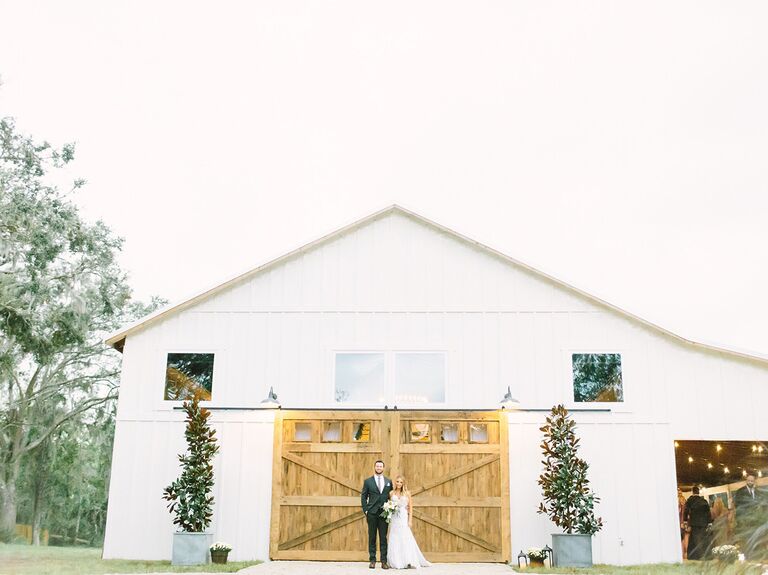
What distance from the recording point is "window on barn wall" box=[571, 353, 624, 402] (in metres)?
14.9

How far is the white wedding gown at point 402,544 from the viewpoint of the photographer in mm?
13203

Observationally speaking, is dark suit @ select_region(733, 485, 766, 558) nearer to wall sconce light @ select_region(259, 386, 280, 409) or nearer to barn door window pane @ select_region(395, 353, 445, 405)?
wall sconce light @ select_region(259, 386, 280, 409)

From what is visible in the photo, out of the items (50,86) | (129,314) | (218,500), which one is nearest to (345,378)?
(218,500)

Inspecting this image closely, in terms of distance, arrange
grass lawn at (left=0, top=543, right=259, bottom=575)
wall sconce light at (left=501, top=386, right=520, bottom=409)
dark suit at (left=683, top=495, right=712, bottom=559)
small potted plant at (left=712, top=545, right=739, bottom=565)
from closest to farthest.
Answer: small potted plant at (left=712, top=545, right=739, bottom=565) < grass lawn at (left=0, top=543, right=259, bottom=575) < wall sconce light at (left=501, top=386, right=520, bottom=409) < dark suit at (left=683, top=495, right=712, bottom=559)

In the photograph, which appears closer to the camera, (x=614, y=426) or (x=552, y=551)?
(x=552, y=551)

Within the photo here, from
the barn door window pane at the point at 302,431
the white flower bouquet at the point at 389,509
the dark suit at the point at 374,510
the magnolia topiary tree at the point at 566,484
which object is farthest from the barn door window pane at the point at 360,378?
the magnolia topiary tree at the point at 566,484

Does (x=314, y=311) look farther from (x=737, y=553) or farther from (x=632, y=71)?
(x=632, y=71)

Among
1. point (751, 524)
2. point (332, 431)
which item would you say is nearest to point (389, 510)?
point (332, 431)

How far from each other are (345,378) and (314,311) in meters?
1.45

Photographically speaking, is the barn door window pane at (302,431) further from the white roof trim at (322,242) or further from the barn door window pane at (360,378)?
the white roof trim at (322,242)

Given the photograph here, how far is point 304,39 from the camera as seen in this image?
2434cm

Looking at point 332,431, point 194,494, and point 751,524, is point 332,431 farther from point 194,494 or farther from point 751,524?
point 751,524

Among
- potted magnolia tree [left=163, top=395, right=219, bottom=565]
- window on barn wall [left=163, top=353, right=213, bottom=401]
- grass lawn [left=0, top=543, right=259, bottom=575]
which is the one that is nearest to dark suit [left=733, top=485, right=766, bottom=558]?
grass lawn [left=0, top=543, right=259, bottom=575]

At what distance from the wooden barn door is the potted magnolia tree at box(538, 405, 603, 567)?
92 centimetres
